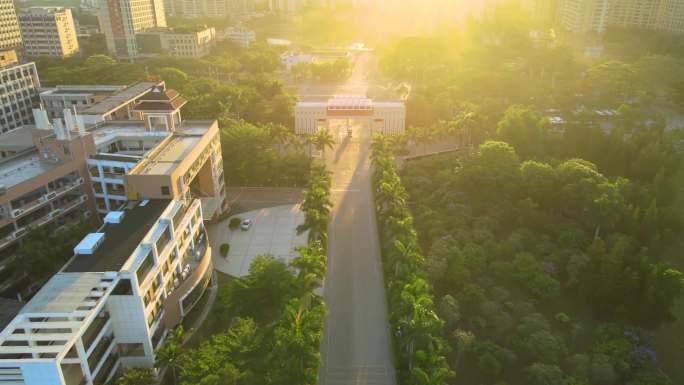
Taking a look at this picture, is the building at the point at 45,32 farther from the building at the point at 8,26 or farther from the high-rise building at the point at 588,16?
the high-rise building at the point at 588,16

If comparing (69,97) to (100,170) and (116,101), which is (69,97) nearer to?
(116,101)

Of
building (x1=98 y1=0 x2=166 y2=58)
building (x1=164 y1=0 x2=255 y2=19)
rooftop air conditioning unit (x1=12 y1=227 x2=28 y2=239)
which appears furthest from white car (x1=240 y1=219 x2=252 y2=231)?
building (x1=164 y1=0 x2=255 y2=19)

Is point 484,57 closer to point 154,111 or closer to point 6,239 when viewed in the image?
point 154,111

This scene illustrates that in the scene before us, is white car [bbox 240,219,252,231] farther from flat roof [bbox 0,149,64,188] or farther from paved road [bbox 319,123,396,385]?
flat roof [bbox 0,149,64,188]

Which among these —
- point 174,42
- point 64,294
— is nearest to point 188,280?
point 64,294

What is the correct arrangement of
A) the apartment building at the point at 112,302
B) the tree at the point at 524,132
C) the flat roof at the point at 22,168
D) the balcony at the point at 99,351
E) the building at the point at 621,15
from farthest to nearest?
the building at the point at 621,15 < the tree at the point at 524,132 < the flat roof at the point at 22,168 < the balcony at the point at 99,351 < the apartment building at the point at 112,302

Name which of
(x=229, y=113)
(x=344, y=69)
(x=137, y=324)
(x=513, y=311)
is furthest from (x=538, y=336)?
(x=344, y=69)

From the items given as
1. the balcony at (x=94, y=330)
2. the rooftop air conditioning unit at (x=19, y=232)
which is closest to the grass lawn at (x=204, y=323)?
the balcony at (x=94, y=330)
